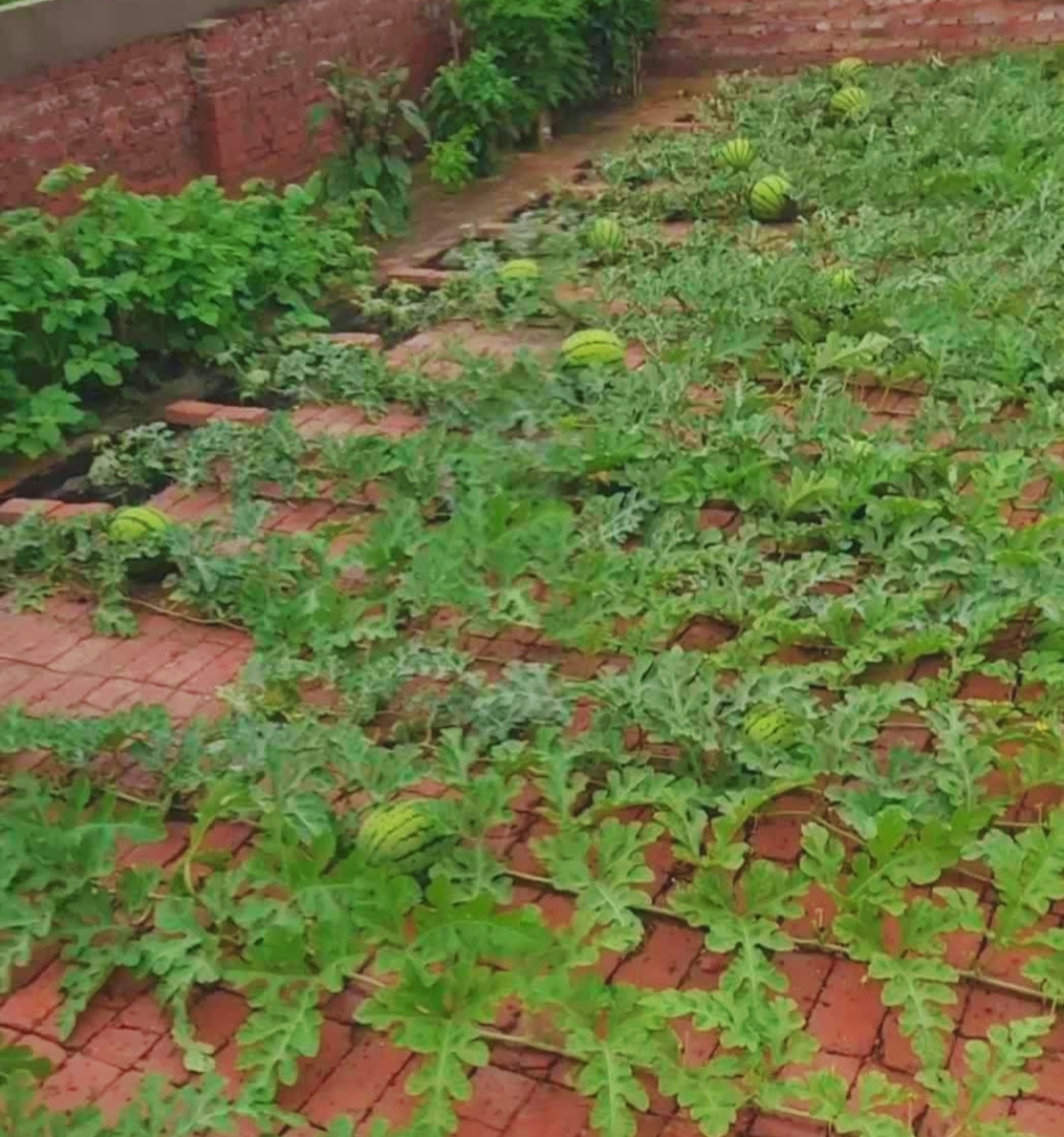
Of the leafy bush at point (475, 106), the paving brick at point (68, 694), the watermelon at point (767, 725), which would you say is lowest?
the paving brick at point (68, 694)

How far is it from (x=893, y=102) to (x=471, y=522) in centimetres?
657

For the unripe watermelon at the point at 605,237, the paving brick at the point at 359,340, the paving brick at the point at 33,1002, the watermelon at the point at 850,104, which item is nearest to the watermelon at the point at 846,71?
the watermelon at the point at 850,104

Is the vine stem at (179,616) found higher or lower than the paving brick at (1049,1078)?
higher

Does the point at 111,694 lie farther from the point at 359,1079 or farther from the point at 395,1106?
the point at 395,1106

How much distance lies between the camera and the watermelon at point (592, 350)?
623 centimetres

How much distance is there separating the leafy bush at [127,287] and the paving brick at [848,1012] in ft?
12.3

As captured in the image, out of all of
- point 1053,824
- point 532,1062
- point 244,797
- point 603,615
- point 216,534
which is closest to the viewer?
point 532,1062

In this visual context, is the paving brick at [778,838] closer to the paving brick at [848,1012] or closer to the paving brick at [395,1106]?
the paving brick at [848,1012]

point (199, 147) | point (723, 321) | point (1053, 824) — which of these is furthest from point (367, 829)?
point (199, 147)

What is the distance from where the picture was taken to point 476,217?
892 cm

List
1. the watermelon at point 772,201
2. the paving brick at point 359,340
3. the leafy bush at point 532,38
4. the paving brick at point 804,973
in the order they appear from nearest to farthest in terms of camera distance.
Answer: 1. the paving brick at point 804,973
2. the paving brick at point 359,340
3. the watermelon at point 772,201
4. the leafy bush at point 532,38

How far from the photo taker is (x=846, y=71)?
35.5ft

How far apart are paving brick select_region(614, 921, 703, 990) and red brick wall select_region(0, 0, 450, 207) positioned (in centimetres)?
516

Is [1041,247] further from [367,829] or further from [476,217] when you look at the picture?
[367,829]
